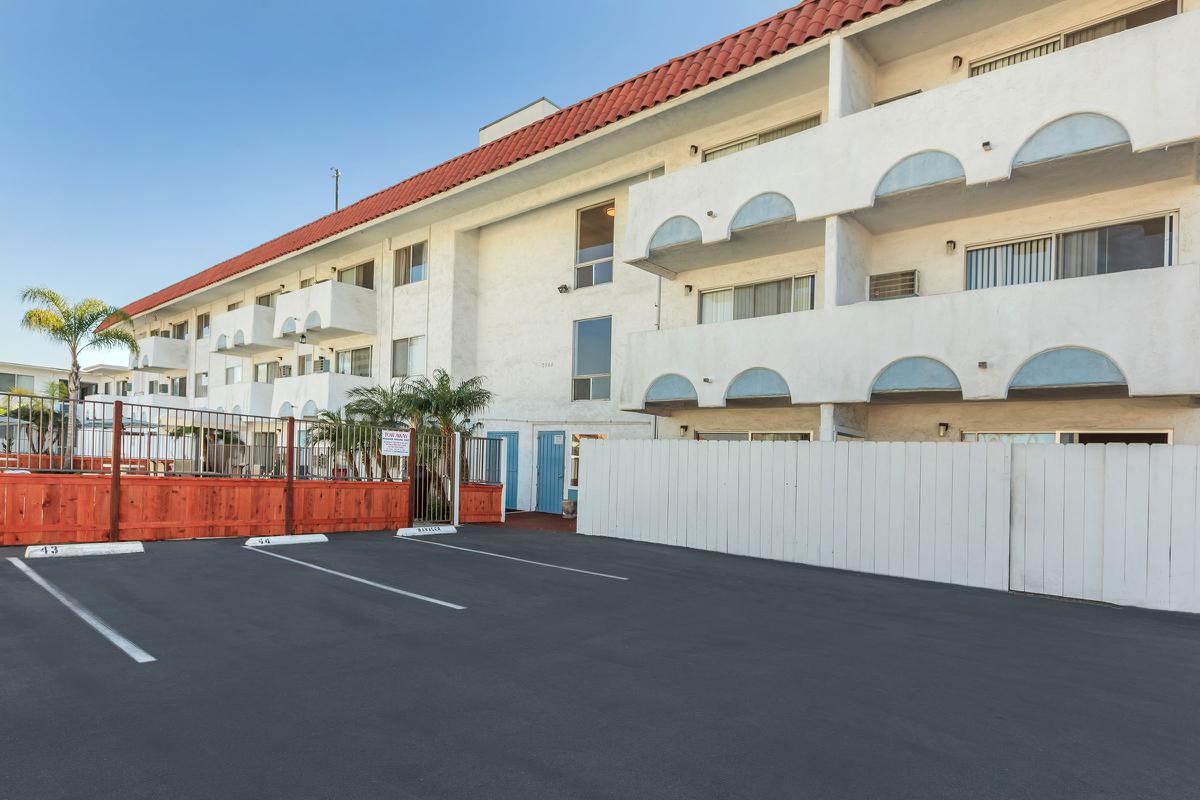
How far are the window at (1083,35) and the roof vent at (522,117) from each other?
13.9 metres

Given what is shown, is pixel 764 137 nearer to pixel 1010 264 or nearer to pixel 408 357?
pixel 1010 264

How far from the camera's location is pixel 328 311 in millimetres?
22875

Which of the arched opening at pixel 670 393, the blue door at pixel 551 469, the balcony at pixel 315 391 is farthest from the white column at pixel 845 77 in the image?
the balcony at pixel 315 391

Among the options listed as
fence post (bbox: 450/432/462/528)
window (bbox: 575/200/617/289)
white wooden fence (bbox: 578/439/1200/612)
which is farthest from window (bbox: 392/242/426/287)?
white wooden fence (bbox: 578/439/1200/612)

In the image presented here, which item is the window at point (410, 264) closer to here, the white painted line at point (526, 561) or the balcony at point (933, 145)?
the balcony at point (933, 145)

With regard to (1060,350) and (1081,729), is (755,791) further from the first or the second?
(1060,350)

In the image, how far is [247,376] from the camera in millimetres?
30594

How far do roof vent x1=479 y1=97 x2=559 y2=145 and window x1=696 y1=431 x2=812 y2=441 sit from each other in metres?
12.9

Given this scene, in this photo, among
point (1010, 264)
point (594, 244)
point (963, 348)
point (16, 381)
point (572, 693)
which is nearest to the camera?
point (572, 693)

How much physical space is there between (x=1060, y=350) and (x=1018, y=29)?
21.1ft

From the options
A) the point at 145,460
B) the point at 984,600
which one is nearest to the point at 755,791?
the point at 984,600

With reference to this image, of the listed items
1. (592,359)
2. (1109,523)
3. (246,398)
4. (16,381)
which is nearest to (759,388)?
(1109,523)

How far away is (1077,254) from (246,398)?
2798cm

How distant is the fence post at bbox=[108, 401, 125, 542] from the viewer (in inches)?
429
